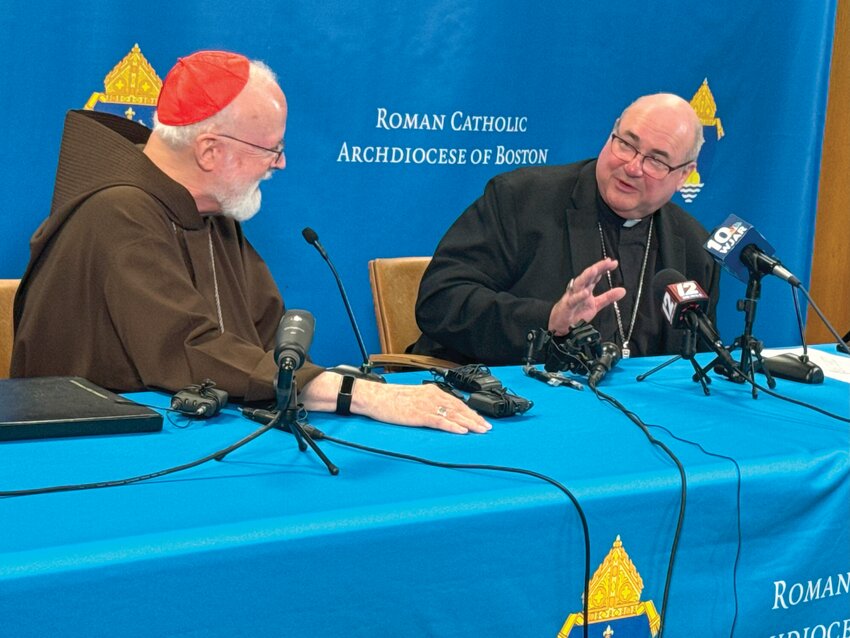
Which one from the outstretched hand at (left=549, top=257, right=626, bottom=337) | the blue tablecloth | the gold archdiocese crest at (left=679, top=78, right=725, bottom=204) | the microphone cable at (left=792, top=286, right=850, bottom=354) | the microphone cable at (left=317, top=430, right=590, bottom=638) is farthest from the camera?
the gold archdiocese crest at (left=679, top=78, right=725, bottom=204)

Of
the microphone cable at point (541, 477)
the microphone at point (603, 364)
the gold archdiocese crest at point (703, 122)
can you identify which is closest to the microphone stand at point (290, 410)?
the microphone cable at point (541, 477)

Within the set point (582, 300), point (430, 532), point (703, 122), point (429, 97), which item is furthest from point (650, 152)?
point (430, 532)

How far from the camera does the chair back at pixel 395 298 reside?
3.79m

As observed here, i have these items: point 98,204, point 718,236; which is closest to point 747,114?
point 718,236

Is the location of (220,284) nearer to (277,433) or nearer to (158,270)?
(158,270)

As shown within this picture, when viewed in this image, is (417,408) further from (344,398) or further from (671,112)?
(671,112)

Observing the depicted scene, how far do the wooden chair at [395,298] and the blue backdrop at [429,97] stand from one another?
0.65 meters

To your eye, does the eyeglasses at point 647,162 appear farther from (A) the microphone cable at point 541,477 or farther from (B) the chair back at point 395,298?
(A) the microphone cable at point 541,477

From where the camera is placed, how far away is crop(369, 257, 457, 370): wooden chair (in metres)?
3.79

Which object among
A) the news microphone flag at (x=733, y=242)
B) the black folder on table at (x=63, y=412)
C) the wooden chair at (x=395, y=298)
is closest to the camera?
the black folder on table at (x=63, y=412)

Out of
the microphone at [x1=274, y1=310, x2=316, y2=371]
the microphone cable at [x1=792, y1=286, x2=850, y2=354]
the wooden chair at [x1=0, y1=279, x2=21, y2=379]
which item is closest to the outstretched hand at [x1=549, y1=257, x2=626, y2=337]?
the microphone cable at [x1=792, y1=286, x2=850, y2=354]

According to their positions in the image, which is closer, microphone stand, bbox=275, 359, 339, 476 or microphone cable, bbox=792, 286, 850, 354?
microphone stand, bbox=275, 359, 339, 476

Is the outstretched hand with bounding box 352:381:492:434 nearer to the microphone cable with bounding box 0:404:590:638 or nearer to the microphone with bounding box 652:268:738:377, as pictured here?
the microphone cable with bounding box 0:404:590:638

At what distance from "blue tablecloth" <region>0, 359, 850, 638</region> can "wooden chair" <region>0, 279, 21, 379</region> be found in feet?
2.88
